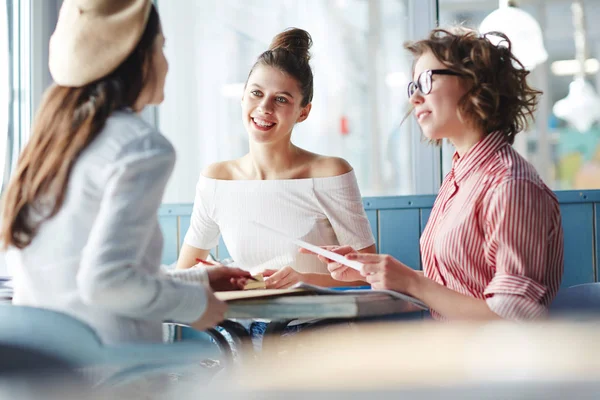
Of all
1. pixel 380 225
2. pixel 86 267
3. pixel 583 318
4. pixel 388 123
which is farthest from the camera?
pixel 388 123

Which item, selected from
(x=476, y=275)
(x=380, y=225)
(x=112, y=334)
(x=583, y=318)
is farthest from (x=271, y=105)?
(x=112, y=334)

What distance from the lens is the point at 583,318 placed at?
4.51 ft

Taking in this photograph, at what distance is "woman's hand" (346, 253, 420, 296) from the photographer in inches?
54.7

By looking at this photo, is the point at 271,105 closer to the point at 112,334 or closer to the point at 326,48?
the point at 326,48

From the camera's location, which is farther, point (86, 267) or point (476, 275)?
point (476, 275)

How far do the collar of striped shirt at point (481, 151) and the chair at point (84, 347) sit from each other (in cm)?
82

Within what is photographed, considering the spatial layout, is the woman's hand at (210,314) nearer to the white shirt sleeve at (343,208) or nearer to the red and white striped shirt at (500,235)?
the red and white striped shirt at (500,235)

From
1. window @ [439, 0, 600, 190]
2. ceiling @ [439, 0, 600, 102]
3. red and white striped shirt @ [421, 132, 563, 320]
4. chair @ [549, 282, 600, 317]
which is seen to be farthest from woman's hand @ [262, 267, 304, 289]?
ceiling @ [439, 0, 600, 102]

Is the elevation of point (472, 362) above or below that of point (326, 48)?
below

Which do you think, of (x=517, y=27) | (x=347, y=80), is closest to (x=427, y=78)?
(x=517, y=27)

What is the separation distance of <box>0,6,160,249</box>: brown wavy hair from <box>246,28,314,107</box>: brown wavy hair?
1255 mm

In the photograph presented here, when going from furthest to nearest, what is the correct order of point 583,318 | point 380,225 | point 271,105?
point 380,225, point 271,105, point 583,318

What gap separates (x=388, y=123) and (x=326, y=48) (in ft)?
1.55

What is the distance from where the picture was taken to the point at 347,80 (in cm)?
328
